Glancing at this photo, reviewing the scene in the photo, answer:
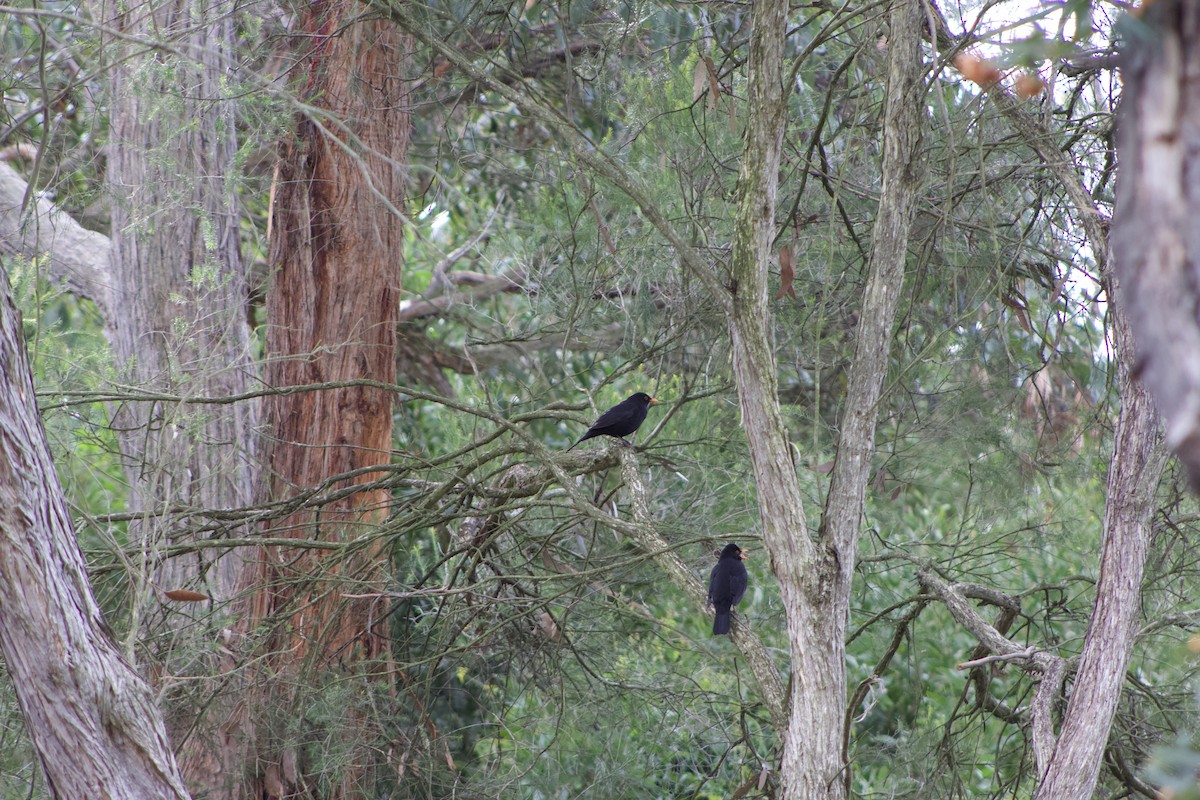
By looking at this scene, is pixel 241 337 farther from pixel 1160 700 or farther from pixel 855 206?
pixel 1160 700

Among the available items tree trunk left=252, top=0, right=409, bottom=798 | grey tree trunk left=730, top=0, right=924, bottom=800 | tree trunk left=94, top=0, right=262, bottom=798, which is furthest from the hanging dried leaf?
grey tree trunk left=730, top=0, right=924, bottom=800

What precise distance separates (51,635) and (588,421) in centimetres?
210

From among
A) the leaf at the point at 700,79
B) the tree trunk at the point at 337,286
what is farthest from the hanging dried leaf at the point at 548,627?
the leaf at the point at 700,79

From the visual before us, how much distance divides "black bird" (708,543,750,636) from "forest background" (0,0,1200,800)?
0.24 metres

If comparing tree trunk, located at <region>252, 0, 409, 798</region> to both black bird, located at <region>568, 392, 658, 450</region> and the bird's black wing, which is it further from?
the bird's black wing

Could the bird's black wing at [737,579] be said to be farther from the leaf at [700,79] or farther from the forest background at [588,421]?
the leaf at [700,79]

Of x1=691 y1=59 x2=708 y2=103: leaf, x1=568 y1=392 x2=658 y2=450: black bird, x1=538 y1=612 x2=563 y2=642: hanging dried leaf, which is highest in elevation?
x1=691 y1=59 x2=708 y2=103: leaf

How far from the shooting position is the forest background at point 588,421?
304 centimetres

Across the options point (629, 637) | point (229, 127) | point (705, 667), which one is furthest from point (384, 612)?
point (229, 127)

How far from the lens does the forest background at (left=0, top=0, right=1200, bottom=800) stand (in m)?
3.04

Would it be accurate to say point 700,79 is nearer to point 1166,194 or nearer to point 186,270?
point 1166,194

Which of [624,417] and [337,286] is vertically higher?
[337,286]

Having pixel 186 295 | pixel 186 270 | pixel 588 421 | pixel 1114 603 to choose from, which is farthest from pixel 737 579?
pixel 186 270

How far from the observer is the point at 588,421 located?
424 centimetres
